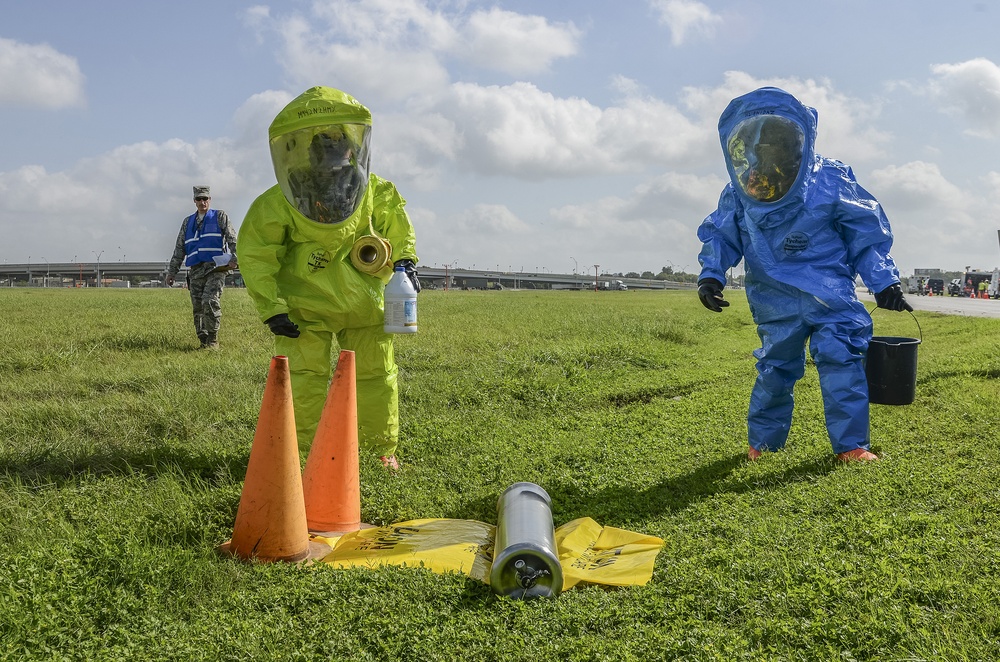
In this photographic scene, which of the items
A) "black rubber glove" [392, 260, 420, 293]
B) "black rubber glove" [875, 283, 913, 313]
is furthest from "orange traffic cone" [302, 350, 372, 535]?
"black rubber glove" [875, 283, 913, 313]

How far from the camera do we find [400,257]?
18.4 ft

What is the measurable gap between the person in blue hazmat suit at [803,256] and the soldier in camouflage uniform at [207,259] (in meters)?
7.54

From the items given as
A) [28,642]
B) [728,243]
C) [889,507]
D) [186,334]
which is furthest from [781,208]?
[186,334]

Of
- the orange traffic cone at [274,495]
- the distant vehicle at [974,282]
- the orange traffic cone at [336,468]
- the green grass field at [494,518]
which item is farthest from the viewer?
the distant vehicle at [974,282]

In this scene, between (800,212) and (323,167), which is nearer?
(323,167)

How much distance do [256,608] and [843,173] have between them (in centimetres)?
471

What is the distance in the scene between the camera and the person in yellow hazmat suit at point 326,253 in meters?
5.07

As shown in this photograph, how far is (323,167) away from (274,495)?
2.25m

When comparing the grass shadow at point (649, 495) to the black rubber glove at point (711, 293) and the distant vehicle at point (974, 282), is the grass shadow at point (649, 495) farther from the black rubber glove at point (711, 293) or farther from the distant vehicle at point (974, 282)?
the distant vehicle at point (974, 282)

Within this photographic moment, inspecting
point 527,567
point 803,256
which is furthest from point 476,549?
point 803,256

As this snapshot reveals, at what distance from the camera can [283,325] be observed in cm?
516

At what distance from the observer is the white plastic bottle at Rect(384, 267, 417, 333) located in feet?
17.3

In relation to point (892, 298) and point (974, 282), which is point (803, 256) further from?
point (974, 282)

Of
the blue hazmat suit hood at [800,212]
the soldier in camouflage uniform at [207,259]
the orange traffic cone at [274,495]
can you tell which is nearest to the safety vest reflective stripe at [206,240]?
the soldier in camouflage uniform at [207,259]
